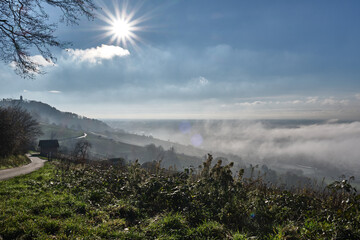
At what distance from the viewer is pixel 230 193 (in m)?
6.21

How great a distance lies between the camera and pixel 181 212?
5469 millimetres

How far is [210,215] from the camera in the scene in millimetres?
5297

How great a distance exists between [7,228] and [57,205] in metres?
1.73

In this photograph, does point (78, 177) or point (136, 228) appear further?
point (78, 177)

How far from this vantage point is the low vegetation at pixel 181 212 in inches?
159

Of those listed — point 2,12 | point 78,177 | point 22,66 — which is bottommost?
point 78,177

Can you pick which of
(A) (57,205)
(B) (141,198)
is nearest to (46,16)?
(A) (57,205)

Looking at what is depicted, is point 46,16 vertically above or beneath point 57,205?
above

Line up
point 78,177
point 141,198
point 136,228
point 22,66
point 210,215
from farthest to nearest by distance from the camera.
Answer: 1. point 78,177
2. point 22,66
3. point 141,198
4. point 210,215
5. point 136,228

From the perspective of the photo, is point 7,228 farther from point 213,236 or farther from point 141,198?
A: point 213,236

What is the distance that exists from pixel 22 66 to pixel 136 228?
7.62 meters

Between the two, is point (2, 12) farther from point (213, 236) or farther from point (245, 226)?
point (245, 226)

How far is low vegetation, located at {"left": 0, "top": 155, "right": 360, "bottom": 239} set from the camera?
4.04 metres

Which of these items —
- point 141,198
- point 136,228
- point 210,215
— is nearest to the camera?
point 136,228
